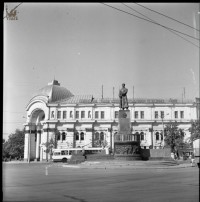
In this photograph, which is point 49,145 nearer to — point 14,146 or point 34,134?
point 34,134

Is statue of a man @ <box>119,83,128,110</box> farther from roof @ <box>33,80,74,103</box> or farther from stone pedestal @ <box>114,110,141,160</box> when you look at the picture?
roof @ <box>33,80,74,103</box>

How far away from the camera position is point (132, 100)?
70.9 meters

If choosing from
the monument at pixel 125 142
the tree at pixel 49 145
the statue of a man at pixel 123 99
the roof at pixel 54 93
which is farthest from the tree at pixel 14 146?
the monument at pixel 125 142

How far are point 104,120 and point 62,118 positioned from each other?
934cm

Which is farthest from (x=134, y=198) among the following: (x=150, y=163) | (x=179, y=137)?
(x=179, y=137)

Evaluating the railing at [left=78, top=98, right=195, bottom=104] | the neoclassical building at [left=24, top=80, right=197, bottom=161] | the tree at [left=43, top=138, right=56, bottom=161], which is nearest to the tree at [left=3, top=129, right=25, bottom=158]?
the neoclassical building at [left=24, top=80, right=197, bottom=161]

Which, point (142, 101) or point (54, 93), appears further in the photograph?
point (54, 93)

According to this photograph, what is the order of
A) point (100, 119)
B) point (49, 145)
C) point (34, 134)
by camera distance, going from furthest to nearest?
1. point (34, 134)
2. point (100, 119)
3. point (49, 145)

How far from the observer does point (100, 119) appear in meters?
68.9

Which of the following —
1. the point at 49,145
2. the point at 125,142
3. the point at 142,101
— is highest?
the point at 142,101

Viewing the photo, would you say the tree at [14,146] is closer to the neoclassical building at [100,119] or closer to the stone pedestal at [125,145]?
the neoclassical building at [100,119]

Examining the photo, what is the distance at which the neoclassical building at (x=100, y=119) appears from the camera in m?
67.7

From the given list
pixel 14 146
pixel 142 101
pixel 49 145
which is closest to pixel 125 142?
pixel 49 145

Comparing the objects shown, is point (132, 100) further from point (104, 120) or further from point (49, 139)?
point (49, 139)
